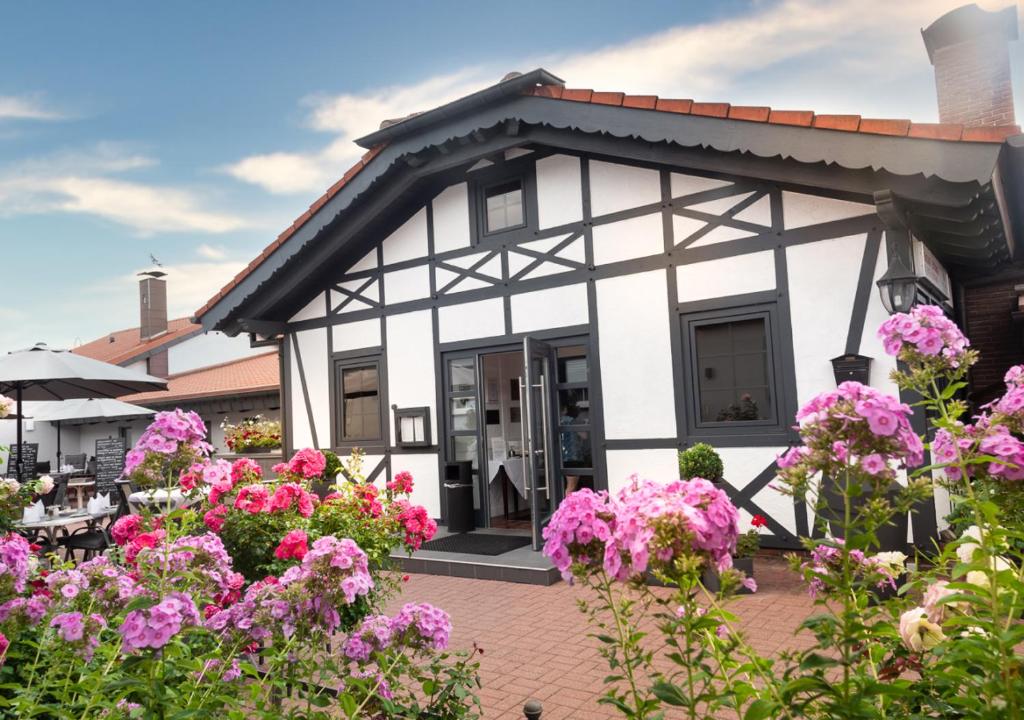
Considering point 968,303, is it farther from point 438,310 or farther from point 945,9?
point 438,310

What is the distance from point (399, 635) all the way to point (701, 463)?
444cm

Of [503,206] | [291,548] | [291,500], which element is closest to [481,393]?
[503,206]

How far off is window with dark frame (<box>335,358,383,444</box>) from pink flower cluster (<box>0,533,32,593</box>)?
6885 mm

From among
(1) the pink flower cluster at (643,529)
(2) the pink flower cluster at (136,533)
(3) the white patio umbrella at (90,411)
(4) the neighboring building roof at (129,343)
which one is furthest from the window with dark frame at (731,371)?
(4) the neighboring building roof at (129,343)

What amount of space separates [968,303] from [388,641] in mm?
8899

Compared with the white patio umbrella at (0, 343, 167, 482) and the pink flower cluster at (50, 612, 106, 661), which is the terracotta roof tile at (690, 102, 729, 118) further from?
the white patio umbrella at (0, 343, 167, 482)

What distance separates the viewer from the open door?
6922 millimetres

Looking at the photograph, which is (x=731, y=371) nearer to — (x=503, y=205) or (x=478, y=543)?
(x=478, y=543)

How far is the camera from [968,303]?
338 inches

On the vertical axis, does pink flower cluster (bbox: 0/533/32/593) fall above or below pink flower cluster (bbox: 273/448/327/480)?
below

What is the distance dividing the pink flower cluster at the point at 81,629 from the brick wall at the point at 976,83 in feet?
32.1

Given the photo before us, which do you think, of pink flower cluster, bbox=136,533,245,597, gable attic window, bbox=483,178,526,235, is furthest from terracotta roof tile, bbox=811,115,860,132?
pink flower cluster, bbox=136,533,245,597

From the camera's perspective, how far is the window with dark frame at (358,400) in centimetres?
929

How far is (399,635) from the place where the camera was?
2029mm
